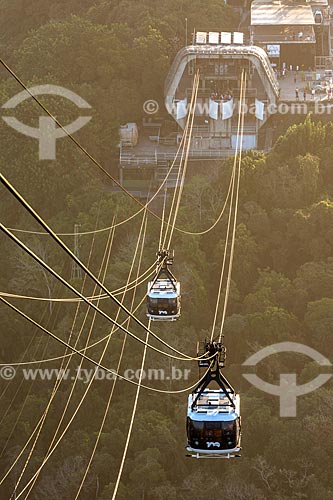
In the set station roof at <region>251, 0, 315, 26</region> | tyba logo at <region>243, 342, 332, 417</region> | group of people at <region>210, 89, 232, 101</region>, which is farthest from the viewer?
station roof at <region>251, 0, 315, 26</region>

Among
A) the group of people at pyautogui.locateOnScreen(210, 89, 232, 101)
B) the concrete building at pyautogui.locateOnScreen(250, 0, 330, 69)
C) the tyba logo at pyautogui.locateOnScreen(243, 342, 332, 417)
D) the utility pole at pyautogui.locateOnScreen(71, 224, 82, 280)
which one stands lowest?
the tyba logo at pyautogui.locateOnScreen(243, 342, 332, 417)

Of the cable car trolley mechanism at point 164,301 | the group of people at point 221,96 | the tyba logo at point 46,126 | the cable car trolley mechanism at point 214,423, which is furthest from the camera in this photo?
the group of people at point 221,96

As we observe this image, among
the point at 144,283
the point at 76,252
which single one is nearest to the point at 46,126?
the point at 76,252

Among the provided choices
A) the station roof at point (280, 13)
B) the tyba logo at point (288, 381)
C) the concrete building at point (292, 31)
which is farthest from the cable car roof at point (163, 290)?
the station roof at point (280, 13)

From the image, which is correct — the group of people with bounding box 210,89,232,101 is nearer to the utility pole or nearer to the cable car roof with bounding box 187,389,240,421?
the utility pole

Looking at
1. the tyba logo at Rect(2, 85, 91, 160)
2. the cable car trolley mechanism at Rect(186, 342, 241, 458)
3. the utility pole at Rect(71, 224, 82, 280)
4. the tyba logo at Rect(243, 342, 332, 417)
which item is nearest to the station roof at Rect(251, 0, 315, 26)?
the tyba logo at Rect(2, 85, 91, 160)

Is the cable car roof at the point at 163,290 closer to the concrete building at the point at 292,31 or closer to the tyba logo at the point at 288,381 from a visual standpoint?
the tyba logo at the point at 288,381

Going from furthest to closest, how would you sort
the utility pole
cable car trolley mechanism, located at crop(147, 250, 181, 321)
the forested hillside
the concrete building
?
the concrete building < the utility pole < the forested hillside < cable car trolley mechanism, located at crop(147, 250, 181, 321)
